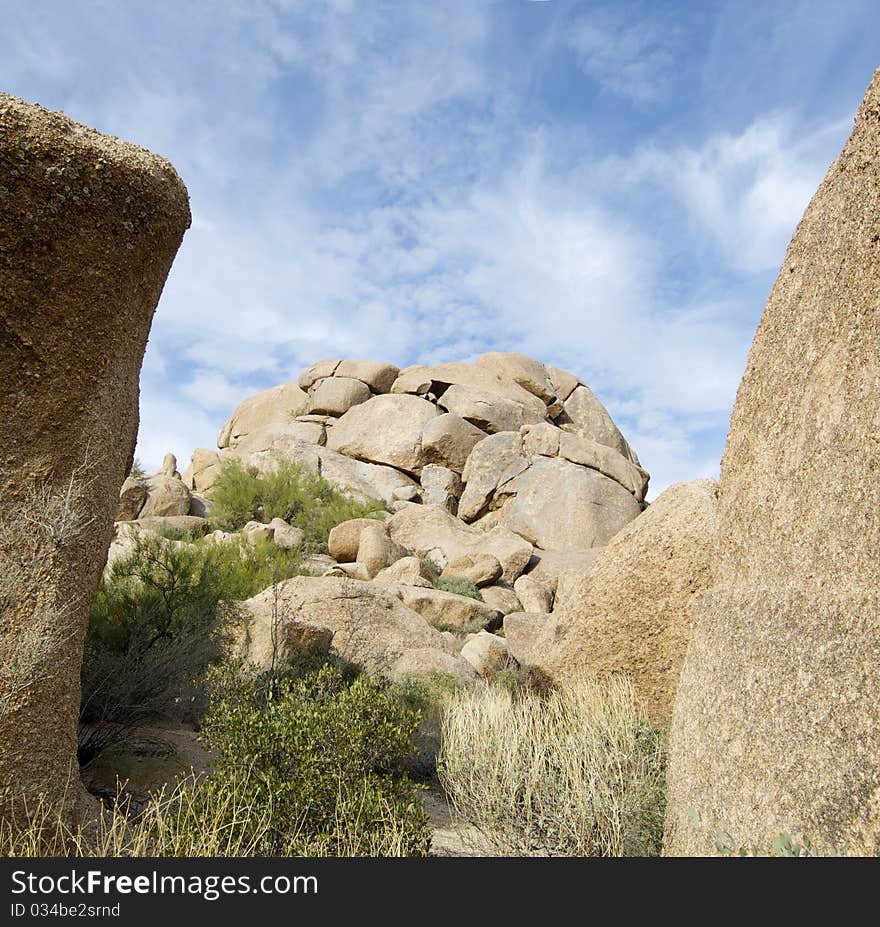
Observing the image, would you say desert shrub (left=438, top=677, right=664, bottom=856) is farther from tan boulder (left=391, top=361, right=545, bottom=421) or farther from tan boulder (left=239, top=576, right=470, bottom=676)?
tan boulder (left=391, top=361, right=545, bottom=421)

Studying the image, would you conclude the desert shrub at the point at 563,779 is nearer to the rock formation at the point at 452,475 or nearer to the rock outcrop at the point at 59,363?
the rock outcrop at the point at 59,363

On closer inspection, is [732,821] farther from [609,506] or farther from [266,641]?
[609,506]

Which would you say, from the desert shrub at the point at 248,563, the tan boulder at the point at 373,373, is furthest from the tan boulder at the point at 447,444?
the desert shrub at the point at 248,563

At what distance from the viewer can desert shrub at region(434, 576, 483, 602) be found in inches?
718

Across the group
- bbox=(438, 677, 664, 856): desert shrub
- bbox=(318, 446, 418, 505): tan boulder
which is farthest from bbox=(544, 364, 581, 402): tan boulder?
bbox=(438, 677, 664, 856): desert shrub

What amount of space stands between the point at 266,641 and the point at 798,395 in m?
7.07

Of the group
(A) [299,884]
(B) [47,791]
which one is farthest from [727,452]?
(B) [47,791]

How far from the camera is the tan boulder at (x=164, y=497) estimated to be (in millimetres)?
21828

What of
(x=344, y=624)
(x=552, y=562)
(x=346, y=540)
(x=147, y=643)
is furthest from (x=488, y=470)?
(x=147, y=643)

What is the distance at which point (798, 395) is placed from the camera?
13.7 feet

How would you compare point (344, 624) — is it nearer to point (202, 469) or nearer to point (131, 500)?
point (131, 500)

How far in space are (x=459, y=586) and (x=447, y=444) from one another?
362 inches

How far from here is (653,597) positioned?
717cm

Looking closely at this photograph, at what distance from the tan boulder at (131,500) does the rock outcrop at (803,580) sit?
61.1 feet
